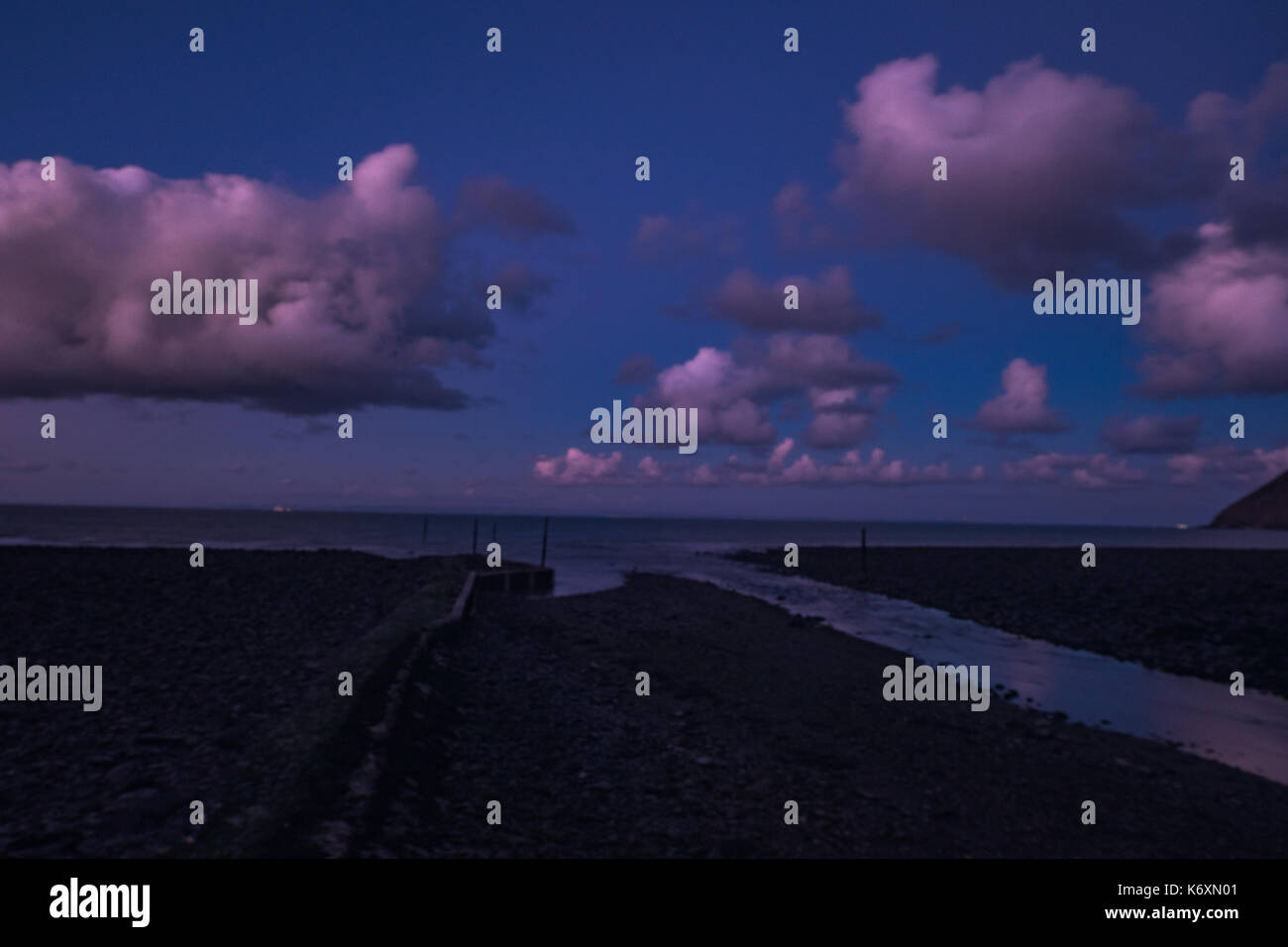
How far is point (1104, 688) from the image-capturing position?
16766 mm

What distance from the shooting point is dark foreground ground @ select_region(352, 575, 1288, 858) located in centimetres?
732

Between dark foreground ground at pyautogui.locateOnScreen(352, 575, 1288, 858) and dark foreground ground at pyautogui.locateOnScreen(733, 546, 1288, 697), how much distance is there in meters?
10.1

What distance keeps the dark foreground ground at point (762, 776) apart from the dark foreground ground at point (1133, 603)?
33.1 feet

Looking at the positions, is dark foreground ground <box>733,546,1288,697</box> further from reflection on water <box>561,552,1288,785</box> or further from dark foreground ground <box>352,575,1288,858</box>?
dark foreground ground <box>352,575,1288,858</box>

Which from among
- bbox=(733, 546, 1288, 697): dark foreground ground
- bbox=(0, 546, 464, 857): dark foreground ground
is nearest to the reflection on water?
→ bbox=(733, 546, 1288, 697): dark foreground ground

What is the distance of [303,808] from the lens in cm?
620

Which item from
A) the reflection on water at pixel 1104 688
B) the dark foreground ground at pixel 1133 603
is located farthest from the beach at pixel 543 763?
the dark foreground ground at pixel 1133 603

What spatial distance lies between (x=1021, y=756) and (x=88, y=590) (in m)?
30.5

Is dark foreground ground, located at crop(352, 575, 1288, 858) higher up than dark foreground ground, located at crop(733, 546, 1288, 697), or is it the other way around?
dark foreground ground, located at crop(352, 575, 1288, 858)

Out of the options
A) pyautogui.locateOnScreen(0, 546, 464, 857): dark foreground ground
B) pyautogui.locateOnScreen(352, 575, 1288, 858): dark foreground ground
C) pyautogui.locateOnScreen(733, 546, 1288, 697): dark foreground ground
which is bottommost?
pyautogui.locateOnScreen(733, 546, 1288, 697): dark foreground ground

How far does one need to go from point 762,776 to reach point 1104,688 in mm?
12258

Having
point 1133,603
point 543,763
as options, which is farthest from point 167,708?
point 1133,603
